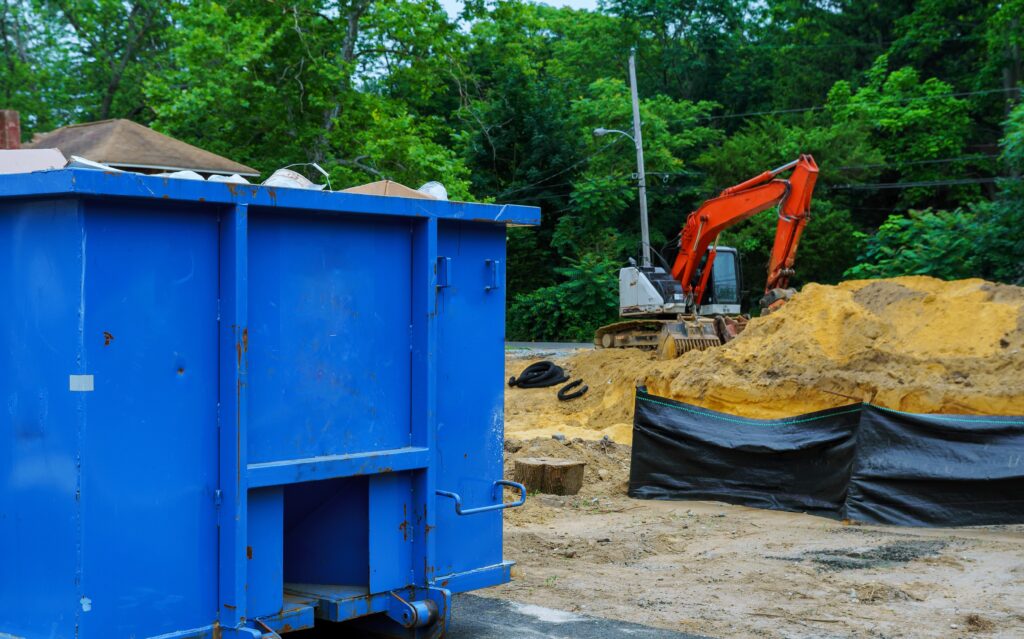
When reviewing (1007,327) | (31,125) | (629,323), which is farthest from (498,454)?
(31,125)

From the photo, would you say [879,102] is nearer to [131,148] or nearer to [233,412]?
[131,148]

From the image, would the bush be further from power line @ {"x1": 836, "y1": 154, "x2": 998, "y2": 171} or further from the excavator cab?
the excavator cab

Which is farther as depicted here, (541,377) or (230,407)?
(541,377)

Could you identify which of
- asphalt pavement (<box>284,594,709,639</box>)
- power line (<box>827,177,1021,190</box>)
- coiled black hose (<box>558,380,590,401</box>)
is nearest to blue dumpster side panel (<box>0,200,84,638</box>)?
asphalt pavement (<box>284,594,709,639</box>)

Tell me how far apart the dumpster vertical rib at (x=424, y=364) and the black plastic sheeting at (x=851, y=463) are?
6.04 metres

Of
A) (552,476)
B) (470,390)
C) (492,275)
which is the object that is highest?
(492,275)

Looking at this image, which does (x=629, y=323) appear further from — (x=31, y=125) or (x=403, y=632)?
(x=31, y=125)

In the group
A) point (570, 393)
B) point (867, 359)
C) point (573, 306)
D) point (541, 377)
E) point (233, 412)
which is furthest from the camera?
point (573, 306)

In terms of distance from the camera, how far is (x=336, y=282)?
5020mm

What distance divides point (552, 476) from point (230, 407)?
23.8ft

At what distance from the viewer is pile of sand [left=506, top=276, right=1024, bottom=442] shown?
41.8ft

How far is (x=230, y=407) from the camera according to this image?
14.8ft

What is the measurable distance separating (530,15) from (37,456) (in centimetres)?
2692

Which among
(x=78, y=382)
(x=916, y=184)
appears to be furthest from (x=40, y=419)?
(x=916, y=184)
